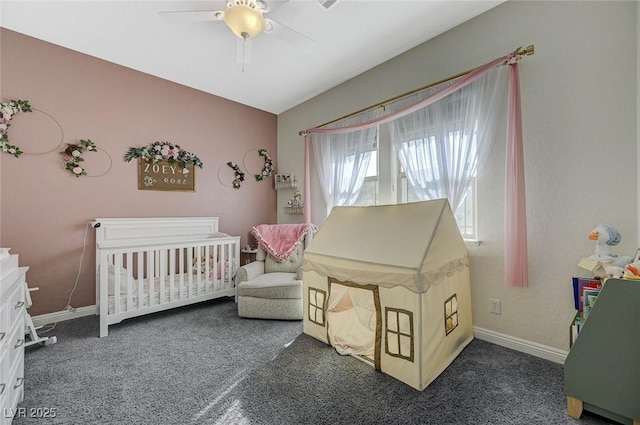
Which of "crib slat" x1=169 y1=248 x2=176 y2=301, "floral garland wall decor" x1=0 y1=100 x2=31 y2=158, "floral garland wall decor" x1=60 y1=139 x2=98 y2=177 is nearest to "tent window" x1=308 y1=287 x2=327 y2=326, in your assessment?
"crib slat" x1=169 y1=248 x2=176 y2=301

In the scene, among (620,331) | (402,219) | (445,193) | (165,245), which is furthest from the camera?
(165,245)

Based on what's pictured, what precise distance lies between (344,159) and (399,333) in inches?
84.6

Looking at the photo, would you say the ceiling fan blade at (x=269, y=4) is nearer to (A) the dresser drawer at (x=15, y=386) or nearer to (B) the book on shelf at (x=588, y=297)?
(A) the dresser drawer at (x=15, y=386)

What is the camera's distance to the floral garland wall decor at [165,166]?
3189 mm

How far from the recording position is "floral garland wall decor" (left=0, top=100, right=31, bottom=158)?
2422 mm

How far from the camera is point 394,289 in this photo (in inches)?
A: 67.3

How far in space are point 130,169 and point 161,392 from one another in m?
2.51

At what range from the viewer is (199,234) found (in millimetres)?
3580

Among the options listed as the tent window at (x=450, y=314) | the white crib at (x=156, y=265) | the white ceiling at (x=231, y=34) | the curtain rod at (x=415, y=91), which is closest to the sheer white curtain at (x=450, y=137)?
the curtain rod at (x=415, y=91)

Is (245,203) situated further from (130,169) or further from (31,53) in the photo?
(31,53)

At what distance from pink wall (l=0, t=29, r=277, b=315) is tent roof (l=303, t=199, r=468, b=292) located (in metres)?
2.25

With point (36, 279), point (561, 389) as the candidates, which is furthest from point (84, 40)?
point (561, 389)

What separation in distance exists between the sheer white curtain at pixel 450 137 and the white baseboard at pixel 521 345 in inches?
41.6

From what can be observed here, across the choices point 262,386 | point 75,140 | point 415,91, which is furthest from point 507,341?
point 75,140
